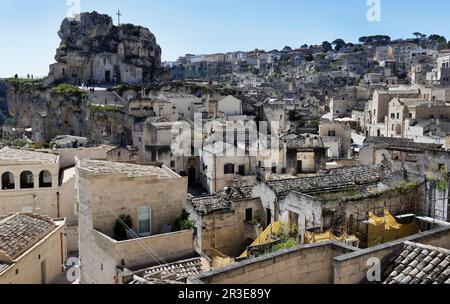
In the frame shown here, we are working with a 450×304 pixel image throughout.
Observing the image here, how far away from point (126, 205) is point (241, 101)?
49.5 meters

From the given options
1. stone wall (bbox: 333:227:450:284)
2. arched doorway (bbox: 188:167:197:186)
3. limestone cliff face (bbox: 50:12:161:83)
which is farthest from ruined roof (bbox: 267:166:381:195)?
limestone cliff face (bbox: 50:12:161:83)

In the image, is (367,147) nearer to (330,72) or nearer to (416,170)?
(416,170)

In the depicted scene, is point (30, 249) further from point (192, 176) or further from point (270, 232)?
point (192, 176)

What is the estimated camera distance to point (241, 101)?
6356 cm

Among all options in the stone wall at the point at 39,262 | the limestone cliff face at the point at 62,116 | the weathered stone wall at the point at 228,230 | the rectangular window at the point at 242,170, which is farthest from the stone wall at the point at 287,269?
the limestone cliff face at the point at 62,116

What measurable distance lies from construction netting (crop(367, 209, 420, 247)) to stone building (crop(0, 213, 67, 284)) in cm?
1259

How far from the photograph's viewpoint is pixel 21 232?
61.4 ft

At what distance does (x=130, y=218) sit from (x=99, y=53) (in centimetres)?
6827

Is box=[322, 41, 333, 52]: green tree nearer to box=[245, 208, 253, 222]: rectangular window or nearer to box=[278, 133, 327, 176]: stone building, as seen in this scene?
box=[278, 133, 327, 176]: stone building

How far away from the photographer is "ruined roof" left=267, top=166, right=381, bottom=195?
24.5 meters

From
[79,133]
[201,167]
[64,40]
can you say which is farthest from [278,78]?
[201,167]

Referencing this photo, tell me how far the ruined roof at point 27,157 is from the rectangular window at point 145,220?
15.0 m

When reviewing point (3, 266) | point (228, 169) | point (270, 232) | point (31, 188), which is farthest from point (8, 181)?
point (228, 169)

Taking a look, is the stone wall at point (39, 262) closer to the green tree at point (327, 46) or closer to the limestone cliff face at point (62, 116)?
the limestone cliff face at point (62, 116)
